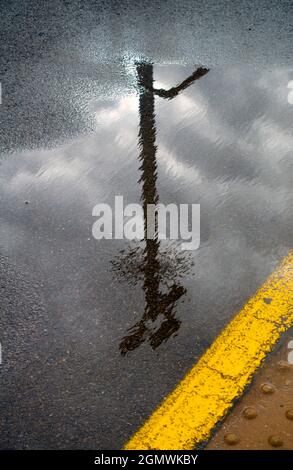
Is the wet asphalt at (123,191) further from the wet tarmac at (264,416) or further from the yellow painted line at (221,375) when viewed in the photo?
the wet tarmac at (264,416)

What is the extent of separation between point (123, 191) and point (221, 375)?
4.70ft

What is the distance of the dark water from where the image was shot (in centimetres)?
185

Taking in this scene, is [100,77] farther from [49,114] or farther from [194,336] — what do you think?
[194,336]

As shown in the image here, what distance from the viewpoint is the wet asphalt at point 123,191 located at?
1902 mm

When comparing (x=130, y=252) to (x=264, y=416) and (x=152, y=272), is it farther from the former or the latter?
(x=264, y=416)

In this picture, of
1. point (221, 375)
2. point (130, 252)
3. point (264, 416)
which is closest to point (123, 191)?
point (130, 252)

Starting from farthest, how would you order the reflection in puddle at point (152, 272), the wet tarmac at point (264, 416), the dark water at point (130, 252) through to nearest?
the reflection in puddle at point (152, 272) < the dark water at point (130, 252) < the wet tarmac at point (264, 416)

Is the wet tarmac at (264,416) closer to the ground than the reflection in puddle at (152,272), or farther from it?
closer to the ground

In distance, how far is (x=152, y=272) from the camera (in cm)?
238

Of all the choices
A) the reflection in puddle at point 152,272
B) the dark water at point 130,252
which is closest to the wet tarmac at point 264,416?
the dark water at point 130,252

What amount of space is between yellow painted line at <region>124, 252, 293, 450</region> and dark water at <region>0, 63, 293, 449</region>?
6 centimetres

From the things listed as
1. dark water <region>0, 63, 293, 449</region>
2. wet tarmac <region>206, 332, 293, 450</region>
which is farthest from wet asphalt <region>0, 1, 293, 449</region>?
wet tarmac <region>206, 332, 293, 450</region>

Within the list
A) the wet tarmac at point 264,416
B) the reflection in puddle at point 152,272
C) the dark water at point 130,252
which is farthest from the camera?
the reflection in puddle at point 152,272
